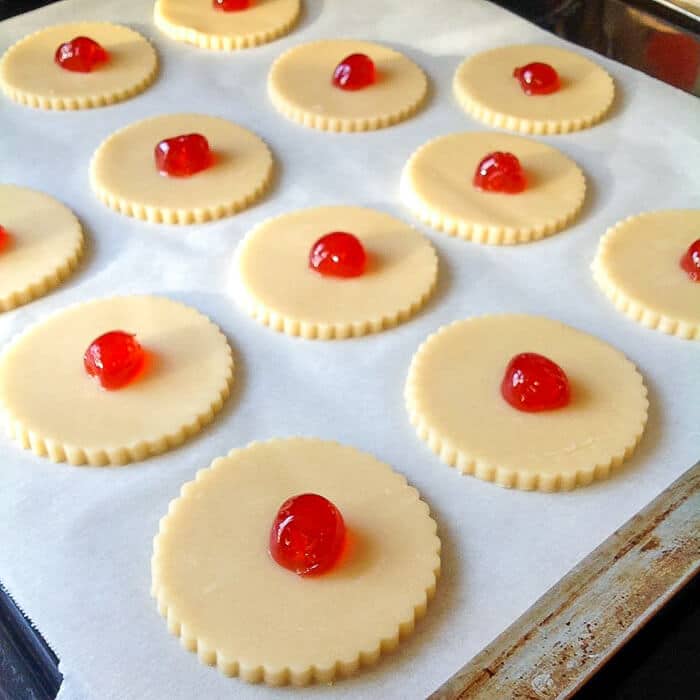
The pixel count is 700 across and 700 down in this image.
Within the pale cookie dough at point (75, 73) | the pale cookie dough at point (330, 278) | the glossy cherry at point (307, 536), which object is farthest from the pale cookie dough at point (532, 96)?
the glossy cherry at point (307, 536)

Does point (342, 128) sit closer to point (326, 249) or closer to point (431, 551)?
point (326, 249)

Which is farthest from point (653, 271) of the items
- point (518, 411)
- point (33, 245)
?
point (33, 245)

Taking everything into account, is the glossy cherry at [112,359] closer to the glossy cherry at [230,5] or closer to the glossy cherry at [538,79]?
the glossy cherry at [538,79]

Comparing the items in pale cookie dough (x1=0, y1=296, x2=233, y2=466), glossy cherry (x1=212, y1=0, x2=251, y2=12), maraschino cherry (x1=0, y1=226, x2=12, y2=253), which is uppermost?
glossy cherry (x1=212, y1=0, x2=251, y2=12)

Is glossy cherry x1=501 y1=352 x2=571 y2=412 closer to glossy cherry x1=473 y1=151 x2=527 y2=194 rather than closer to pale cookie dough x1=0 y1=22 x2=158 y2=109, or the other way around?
glossy cherry x1=473 y1=151 x2=527 y2=194

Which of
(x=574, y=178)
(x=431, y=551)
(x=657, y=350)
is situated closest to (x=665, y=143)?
(x=574, y=178)

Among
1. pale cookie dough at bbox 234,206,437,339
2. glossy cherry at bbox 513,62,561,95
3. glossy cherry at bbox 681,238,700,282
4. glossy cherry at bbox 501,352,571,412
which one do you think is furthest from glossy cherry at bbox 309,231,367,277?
glossy cherry at bbox 513,62,561,95
